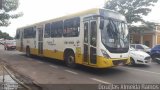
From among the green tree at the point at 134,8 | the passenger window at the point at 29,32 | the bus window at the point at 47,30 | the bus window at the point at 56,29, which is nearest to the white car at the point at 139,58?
the bus window at the point at 56,29

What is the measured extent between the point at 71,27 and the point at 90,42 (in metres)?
2.40

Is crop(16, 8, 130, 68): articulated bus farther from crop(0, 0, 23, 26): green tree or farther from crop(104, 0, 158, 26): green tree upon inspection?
crop(104, 0, 158, 26): green tree

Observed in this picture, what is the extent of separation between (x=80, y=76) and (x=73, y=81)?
3.88 ft

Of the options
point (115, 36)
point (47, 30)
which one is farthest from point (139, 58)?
point (47, 30)

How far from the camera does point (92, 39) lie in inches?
431

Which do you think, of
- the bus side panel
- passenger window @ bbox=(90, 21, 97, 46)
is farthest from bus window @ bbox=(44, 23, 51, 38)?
passenger window @ bbox=(90, 21, 97, 46)

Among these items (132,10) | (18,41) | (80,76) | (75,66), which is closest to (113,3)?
(132,10)

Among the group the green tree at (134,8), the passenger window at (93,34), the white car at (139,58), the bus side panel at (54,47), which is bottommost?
the white car at (139,58)

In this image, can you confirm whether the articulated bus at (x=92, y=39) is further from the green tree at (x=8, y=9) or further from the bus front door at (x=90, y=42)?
the green tree at (x=8, y=9)

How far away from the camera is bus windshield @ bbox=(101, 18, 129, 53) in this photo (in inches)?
421

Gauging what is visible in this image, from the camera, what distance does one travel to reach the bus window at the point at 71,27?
12.4 metres

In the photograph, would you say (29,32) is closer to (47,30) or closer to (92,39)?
(47,30)

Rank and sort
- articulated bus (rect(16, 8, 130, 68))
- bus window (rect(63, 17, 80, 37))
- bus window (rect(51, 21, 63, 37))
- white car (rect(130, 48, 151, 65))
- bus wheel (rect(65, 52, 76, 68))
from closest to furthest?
articulated bus (rect(16, 8, 130, 68))
bus window (rect(63, 17, 80, 37))
bus wheel (rect(65, 52, 76, 68))
bus window (rect(51, 21, 63, 37))
white car (rect(130, 48, 151, 65))

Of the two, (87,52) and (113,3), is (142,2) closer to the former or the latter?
(113,3)
